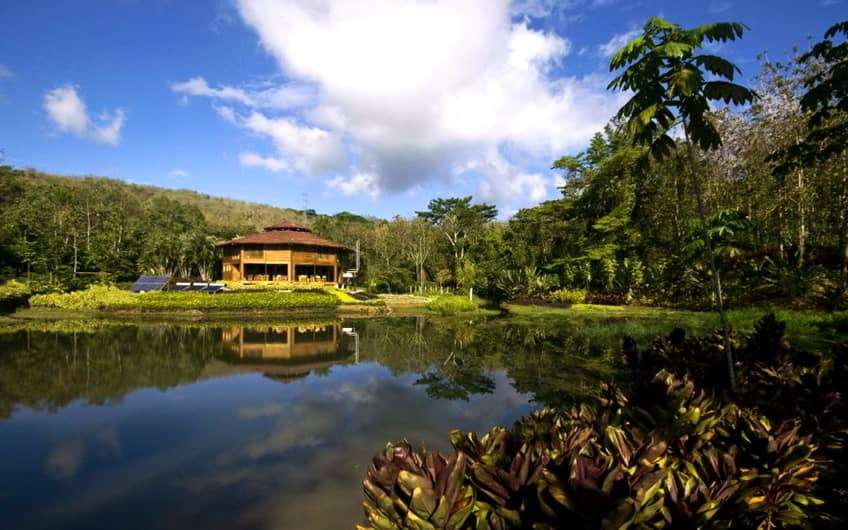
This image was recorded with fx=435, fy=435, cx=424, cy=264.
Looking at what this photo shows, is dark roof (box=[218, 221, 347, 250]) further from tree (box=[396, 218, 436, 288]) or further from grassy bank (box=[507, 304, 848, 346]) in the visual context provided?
grassy bank (box=[507, 304, 848, 346])

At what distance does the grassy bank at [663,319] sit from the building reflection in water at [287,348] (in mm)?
9328

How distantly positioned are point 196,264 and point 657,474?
166 ft

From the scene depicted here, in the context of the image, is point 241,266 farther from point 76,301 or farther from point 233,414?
point 233,414

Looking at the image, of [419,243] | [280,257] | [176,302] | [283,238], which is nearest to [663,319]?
[176,302]

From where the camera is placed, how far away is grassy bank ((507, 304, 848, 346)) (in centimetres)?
1199

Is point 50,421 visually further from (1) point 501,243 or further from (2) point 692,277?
(1) point 501,243

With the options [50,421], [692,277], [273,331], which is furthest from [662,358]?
[273,331]

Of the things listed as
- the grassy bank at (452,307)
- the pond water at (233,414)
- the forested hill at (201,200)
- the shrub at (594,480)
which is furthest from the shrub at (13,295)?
the forested hill at (201,200)

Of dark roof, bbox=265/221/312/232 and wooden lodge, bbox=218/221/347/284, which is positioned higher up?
dark roof, bbox=265/221/312/232

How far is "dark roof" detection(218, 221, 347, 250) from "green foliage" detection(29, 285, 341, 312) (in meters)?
12.5

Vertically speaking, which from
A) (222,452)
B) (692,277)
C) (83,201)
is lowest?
(222,452)

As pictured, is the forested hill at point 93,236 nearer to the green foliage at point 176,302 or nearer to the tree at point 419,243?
the green foliage at point 176,302

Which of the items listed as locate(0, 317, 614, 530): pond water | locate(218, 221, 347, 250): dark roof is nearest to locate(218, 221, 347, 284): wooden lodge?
Result: locate(218, 221, 347, 250): dark roof

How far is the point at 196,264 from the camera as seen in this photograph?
46.1m
